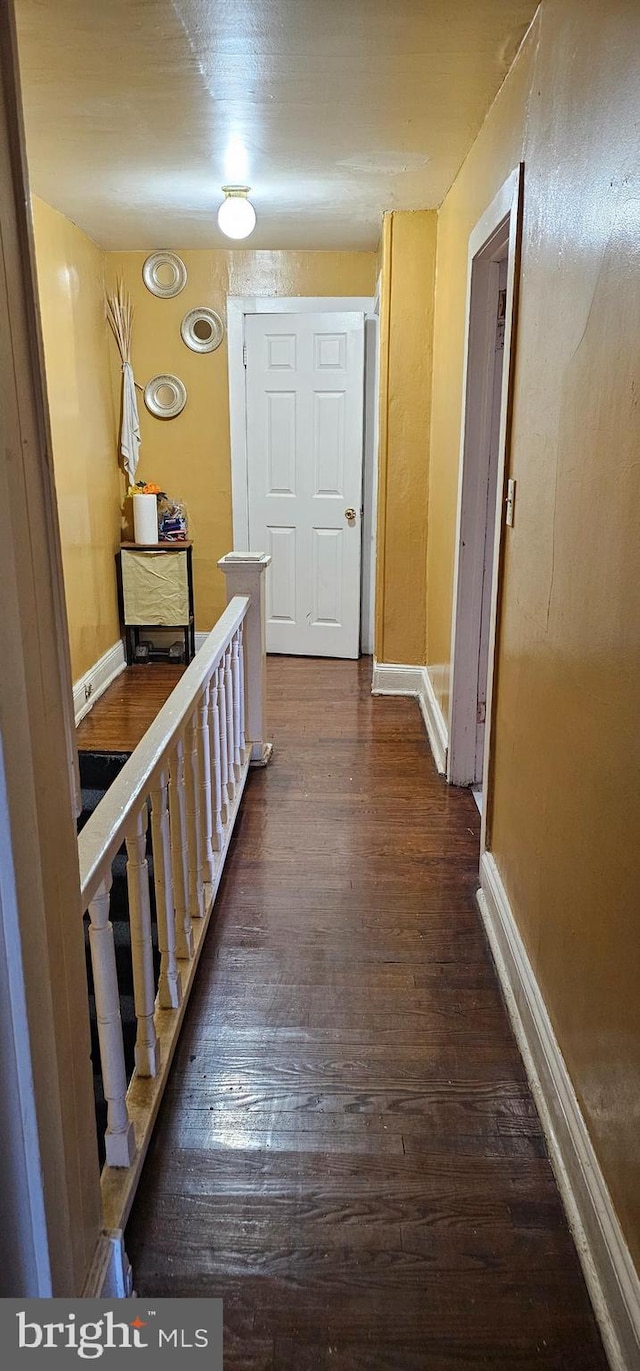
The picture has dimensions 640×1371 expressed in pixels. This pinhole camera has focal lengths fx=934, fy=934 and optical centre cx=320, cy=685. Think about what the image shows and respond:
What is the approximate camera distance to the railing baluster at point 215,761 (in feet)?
9.26

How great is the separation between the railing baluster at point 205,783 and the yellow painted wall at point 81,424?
1728 millimetres

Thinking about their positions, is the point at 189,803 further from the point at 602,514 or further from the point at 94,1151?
the point at 602,514

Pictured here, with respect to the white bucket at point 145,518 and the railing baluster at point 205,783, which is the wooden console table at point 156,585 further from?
the railing baluster at point 205,783

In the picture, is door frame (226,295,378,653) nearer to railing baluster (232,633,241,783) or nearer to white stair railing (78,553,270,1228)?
railing baluster (232,633,241,783)

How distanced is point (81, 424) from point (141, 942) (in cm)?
352

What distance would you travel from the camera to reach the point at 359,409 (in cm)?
533

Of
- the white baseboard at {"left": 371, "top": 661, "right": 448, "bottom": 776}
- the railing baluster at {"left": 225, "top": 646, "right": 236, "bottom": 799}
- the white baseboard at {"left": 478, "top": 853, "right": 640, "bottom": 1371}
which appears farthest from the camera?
the white baseboard at {"left": 371, "top": 661, "right": 448, "bottom": 776}

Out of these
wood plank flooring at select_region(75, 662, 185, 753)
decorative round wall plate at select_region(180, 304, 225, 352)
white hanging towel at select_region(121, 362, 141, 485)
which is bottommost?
wood plank flooring at select_region(75, 662, 185, 753)

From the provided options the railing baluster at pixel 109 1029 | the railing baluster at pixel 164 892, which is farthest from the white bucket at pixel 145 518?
the railing baluster at pixel 109 1029

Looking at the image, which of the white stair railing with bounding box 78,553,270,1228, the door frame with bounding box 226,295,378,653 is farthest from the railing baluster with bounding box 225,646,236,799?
the door frame with bounding box 226,295,378,653

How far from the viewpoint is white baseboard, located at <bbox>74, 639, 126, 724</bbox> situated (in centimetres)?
466

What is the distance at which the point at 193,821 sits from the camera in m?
2.51

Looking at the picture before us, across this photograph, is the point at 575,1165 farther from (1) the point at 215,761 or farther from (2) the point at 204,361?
(2) the point at 204,361

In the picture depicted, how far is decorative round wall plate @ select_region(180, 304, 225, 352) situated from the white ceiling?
1.14 meters
